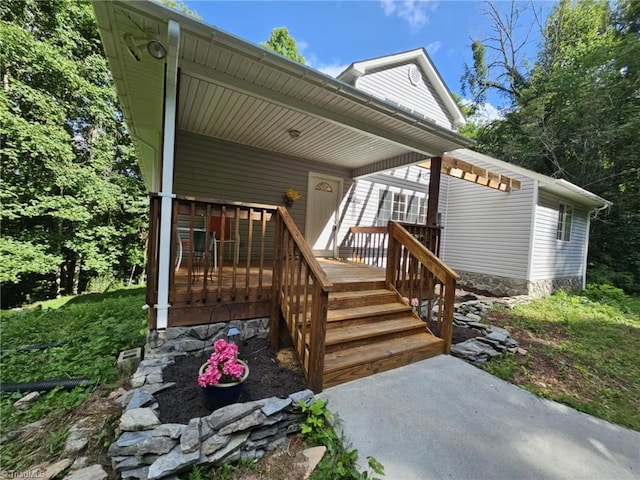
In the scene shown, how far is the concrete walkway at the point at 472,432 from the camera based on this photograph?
5.63ft

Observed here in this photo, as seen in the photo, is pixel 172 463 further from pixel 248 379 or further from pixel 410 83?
pixel 410 83

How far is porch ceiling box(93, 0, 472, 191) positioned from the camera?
2.34m

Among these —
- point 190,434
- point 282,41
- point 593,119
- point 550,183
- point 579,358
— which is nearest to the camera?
point 190,434

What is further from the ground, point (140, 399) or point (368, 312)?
point (368, 312)

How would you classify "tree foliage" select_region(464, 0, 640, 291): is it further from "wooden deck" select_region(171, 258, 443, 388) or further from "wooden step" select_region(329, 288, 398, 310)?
"wooden deck" select_region(171, 258, 443, 388)

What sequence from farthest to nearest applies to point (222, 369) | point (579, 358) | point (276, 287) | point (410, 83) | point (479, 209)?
point (479, 209) < point (410, 83) < point (579, 358) < point (276, 287) < point (222, 369)

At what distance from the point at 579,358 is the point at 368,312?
10.4ft

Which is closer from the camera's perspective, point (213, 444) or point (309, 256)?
point (213, 444)

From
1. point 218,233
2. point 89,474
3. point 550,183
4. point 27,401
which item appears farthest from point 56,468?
point 550,183

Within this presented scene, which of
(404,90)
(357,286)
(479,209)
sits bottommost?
(357,286)

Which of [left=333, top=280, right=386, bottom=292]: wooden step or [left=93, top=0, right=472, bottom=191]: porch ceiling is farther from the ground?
[left=93, top=0, right=472, bottom=191]: porch ceiling

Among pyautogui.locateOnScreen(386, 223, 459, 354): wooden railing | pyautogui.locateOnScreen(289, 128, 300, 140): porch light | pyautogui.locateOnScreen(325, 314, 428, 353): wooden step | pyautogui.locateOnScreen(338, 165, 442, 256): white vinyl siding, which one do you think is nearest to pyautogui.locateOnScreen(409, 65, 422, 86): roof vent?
pyautogui.locateOnScreen(338, 165, 442, 256): white vinyl siding

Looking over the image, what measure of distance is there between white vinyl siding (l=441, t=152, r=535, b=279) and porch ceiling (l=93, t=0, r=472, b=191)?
463cm

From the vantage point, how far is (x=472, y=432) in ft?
6.55
